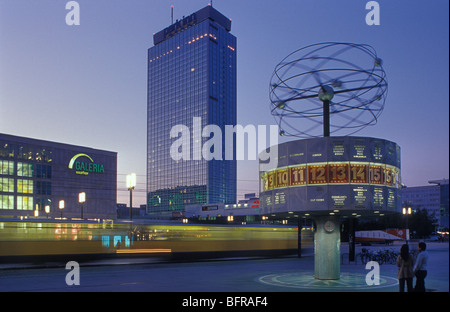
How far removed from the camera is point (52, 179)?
9381 cm

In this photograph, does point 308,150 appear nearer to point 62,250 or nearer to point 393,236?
point 62,250

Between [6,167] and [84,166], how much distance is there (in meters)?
16.5

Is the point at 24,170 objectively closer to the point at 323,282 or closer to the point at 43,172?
the point at 43,172

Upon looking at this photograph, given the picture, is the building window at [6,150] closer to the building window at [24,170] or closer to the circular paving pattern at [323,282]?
the building window at [24,170]

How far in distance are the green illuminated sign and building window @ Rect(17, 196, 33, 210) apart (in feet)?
35.7

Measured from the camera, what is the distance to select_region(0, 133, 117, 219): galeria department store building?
286 ft

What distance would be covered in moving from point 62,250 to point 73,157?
67.8m

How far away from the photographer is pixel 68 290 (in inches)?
745

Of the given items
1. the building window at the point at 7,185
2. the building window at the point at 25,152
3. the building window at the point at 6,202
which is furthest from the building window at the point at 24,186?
the building window at the point at 25,152

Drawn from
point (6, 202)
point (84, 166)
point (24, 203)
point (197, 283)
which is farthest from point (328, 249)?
point (84, 166)

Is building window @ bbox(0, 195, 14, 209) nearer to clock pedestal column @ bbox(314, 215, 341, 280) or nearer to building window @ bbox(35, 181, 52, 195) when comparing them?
building window @ bbox(35, 181, 52, 195)

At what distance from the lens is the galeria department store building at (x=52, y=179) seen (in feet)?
286

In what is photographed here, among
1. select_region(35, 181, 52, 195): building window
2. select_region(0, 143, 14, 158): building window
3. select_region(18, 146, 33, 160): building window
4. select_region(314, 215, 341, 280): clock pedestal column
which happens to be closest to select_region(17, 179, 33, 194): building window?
select_region(35, 181, 52, 195): building window
